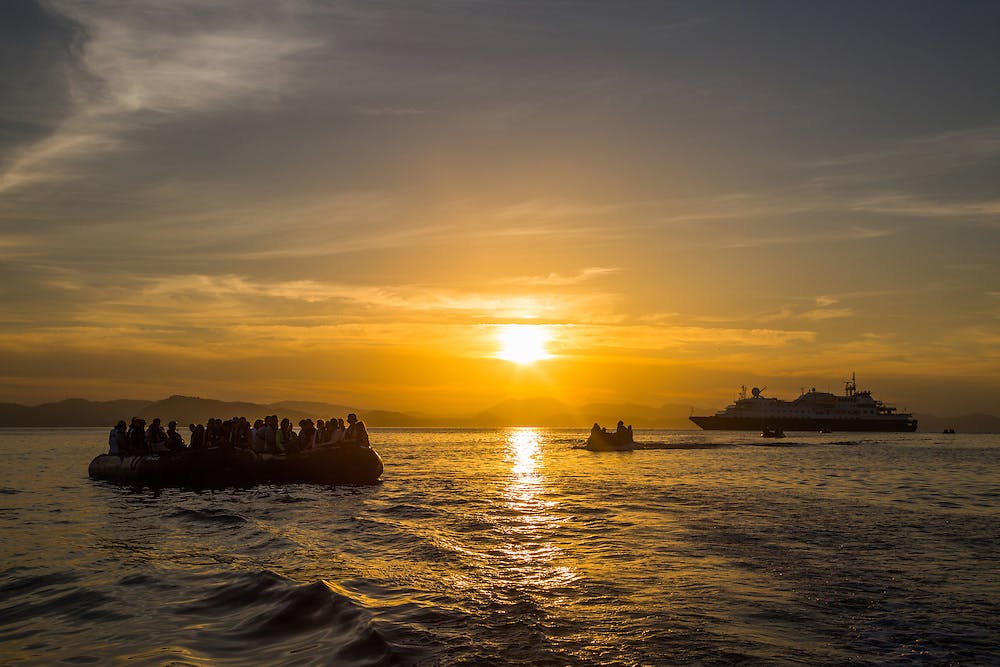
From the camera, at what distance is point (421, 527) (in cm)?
1994

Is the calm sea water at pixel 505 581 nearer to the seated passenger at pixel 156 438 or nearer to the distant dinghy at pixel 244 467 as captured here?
the distant dinghy at pixel 244 467

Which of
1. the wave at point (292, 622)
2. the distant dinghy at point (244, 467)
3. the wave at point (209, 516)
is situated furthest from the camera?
the distant dinghy at point (244, 467)

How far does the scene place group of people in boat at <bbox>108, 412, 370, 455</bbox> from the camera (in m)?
32.3

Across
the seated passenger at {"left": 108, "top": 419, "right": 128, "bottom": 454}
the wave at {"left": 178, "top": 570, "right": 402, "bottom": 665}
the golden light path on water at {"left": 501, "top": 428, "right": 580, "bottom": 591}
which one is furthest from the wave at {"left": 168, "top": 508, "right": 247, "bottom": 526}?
the seated passenger at {"left": 108, "top": 419, "right": 128, "bottom": 454}

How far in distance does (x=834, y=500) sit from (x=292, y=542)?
19126 millimetres

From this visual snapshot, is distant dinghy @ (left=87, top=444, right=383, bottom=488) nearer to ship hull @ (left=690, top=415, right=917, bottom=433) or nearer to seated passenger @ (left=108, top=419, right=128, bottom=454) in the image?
seated passenger @ (left=108, top=419, right=128, bottom=454)

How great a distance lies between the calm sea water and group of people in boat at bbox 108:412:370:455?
6.01 m

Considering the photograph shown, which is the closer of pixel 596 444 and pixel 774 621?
pixel 774 621

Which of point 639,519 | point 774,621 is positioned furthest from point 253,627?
point 639,519

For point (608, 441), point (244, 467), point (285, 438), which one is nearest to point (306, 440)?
point (285, 438)

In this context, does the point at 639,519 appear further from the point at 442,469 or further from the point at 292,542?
the point at 442,469

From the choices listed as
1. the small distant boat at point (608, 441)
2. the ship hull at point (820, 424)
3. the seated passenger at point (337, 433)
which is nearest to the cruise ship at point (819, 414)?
the ship hull at point (820, 424)

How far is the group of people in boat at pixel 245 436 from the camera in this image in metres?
32.3

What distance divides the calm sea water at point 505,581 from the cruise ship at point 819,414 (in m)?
139
